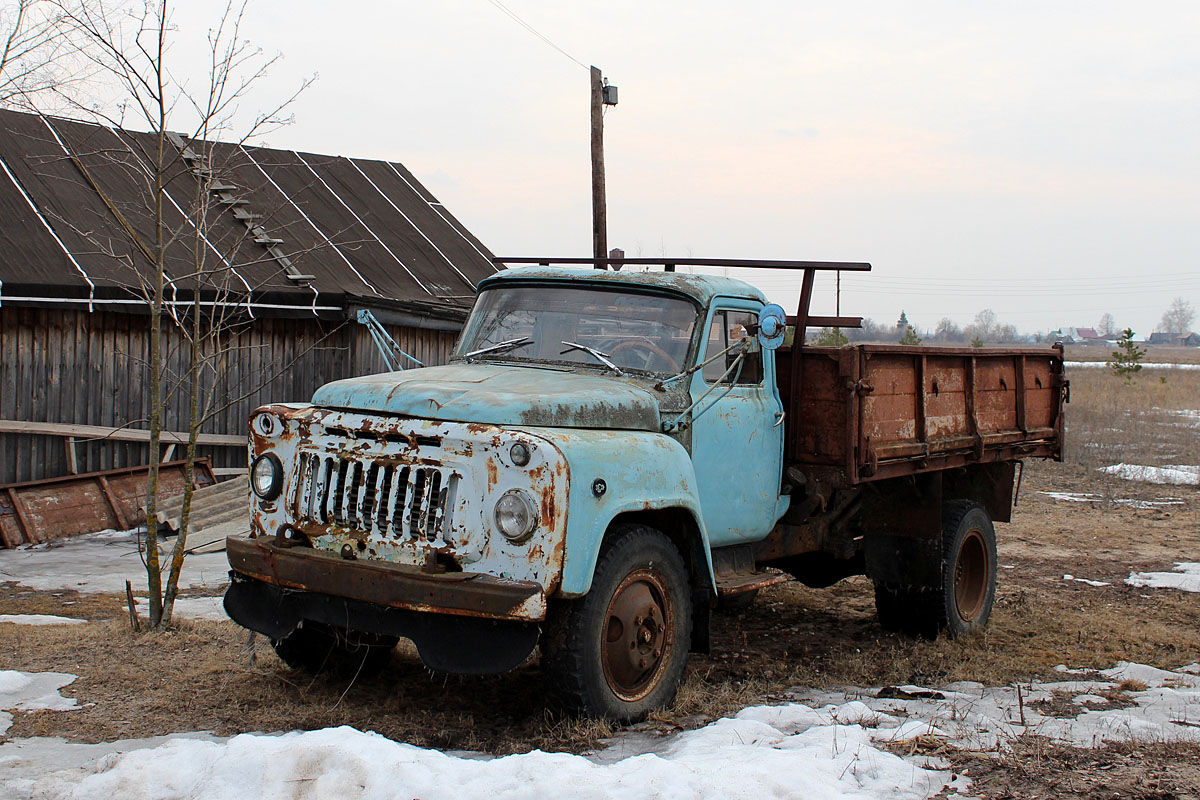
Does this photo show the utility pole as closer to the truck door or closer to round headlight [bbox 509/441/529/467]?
the truck door

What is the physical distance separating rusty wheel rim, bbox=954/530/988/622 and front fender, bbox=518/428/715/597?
10.3 ft

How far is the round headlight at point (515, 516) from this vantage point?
15.2ft

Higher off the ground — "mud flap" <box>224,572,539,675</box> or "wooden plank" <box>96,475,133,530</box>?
"mud flap" <box>224,572,539,675</box>

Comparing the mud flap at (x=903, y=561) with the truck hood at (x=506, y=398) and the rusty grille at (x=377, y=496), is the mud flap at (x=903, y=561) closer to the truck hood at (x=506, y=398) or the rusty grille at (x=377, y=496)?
the truck hood at (x=506, y=398)

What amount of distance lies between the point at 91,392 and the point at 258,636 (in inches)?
257

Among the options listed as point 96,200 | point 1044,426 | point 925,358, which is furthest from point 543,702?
point 96,200

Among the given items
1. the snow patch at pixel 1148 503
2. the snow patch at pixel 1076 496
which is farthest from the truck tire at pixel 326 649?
the snow patch at pixel 1148 503

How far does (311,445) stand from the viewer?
5176mm

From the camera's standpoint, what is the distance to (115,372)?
12.1 m

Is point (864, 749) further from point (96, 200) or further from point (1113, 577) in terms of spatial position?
point (96, 200)

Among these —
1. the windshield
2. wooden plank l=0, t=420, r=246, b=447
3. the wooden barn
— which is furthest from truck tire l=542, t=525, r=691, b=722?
wooden plank l=0, t=420, r=246, b=447

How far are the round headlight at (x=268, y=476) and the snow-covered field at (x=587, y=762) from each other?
116cm

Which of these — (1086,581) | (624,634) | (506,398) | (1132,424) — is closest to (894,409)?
(624,634)

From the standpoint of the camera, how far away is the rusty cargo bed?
250 inches
